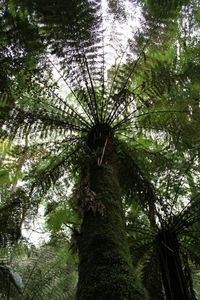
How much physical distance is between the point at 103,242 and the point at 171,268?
95 centimetres

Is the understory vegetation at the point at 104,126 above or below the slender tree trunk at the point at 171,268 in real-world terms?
above

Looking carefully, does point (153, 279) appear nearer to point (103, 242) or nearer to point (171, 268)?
point (171, 268)

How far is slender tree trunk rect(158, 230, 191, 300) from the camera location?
8.75ft

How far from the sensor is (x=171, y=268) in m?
2.80

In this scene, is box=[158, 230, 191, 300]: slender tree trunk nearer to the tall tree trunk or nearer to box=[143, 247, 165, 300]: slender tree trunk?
box=[143, 247, 165, 300]: slender tree trunk

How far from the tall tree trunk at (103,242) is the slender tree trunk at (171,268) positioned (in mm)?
663

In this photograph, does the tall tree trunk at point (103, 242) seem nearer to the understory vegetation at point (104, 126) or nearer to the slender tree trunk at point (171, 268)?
the understory vegetation at point (104, 126)

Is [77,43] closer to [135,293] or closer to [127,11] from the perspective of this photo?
[127,11]

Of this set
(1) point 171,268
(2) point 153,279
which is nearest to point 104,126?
(1) point 171,268

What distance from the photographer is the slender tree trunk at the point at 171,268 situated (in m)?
2.67

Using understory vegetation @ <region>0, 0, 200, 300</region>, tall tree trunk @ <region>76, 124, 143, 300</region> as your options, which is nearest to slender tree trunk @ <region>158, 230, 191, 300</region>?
understory vegetation @ <region>0, 0, 200, 300</region>

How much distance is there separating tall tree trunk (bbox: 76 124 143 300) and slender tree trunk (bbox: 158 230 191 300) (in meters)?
0.66

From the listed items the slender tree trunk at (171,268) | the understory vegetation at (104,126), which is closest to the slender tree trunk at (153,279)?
the understory vegetation at (104,126)

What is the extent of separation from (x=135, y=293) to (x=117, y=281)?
0.39 ft
